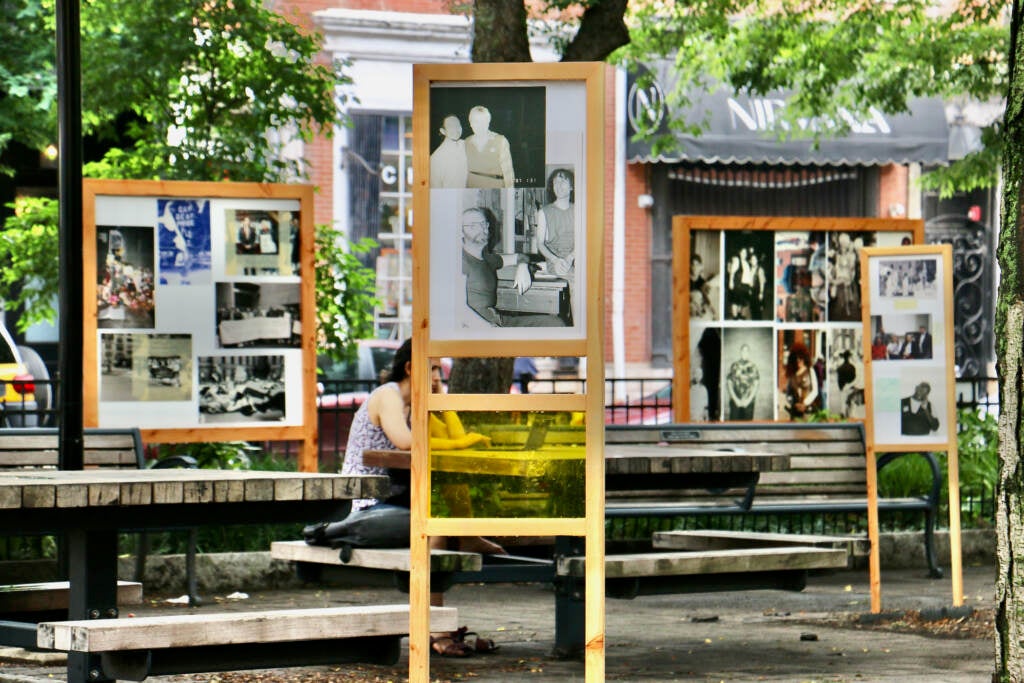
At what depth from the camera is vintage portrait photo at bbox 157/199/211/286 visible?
10984 millimetres

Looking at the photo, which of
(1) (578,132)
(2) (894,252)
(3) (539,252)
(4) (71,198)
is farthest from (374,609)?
(2) (894,252)

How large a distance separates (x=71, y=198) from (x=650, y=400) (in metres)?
13.6

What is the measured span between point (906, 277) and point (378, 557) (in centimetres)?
371

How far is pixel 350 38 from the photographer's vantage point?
25297 mm

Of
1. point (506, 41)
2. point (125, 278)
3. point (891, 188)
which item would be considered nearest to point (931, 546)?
point (506, 41)

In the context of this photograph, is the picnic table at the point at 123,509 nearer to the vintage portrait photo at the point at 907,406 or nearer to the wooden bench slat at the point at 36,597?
the wooden bench slat at the point at 36,597

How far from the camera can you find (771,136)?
26328 millimetres

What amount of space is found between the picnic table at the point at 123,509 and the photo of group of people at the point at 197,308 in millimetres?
4274

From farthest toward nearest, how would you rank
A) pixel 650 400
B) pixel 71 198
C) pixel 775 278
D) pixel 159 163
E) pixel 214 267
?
pixel 650 400, pixel 159 163, pixel 775 278, pixel 214 267, pixel 71 198

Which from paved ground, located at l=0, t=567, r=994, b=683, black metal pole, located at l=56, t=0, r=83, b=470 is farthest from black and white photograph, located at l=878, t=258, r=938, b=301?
black metal pole, located at l=56, t=0, r=83, b=470

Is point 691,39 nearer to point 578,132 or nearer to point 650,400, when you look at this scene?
point 650,400

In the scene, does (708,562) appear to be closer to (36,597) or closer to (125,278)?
(36,597)

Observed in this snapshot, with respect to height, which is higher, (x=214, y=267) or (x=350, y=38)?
(x=350, y=38)

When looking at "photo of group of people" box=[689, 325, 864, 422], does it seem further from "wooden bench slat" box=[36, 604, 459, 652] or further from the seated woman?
"wooden bench slat" box=[36, 604, 459, 652]
